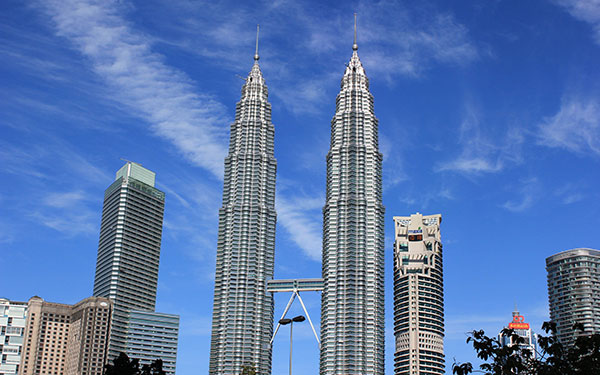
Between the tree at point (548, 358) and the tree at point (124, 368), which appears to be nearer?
the tree at point (548, 358)

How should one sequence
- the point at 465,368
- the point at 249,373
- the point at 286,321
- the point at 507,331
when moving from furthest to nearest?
the point at 249,373
the point at 286,321
the point at 507,331
the point at 465,368

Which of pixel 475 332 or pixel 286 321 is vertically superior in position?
pixel 286 321

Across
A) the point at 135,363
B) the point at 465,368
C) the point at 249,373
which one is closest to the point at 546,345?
the point at 465,368

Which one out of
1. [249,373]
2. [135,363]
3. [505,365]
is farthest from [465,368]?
[249,373]

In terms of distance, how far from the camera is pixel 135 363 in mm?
83250

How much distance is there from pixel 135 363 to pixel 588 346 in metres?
45.7

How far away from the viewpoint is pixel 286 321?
102m

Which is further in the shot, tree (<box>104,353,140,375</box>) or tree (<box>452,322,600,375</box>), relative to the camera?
tree (<box>104,353,140,375</box>)

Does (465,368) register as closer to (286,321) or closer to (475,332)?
(475,332)

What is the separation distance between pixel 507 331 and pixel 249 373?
5334 centimetres

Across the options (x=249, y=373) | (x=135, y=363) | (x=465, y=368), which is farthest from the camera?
(x=249, y=373)

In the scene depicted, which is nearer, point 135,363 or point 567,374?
point 567,374

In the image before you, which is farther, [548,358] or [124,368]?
[124,368]

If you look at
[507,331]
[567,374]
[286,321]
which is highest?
[286,321]
